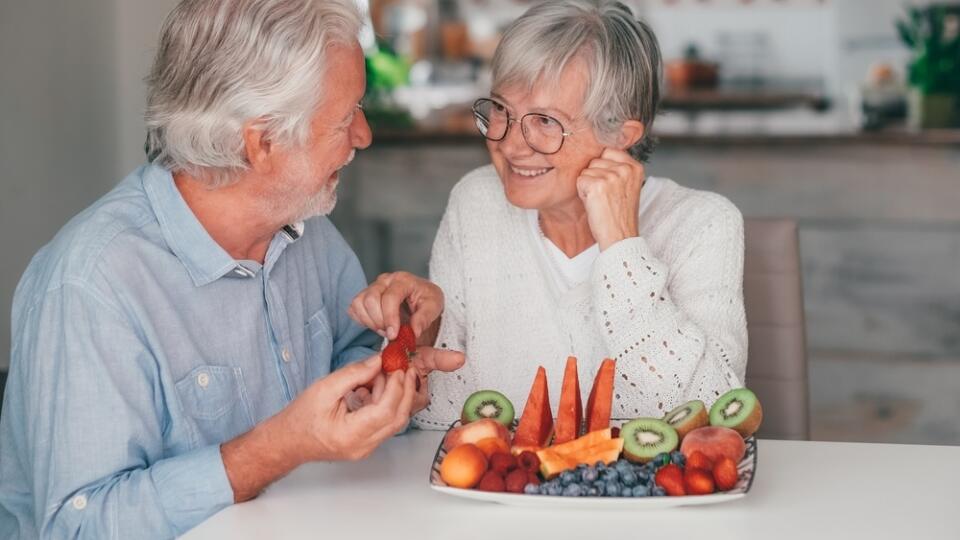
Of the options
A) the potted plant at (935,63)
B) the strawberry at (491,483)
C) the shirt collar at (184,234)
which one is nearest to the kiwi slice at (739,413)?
the strawberry at (491,483)

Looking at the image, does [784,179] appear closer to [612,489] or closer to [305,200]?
[305,200]

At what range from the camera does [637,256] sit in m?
1.89

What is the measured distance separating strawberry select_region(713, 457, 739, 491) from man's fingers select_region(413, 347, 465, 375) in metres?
0.45

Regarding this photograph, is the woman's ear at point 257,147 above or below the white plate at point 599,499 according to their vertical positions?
above

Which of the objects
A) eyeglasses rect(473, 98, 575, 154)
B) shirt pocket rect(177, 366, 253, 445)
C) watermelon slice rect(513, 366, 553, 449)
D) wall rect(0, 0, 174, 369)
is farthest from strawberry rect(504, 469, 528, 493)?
wall rect(0, 0, 174, 369)

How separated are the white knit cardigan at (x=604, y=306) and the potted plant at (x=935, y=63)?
2365 mm

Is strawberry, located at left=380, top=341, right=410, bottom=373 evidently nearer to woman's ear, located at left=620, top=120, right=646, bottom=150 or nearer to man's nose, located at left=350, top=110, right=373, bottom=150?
man's nose, located at left=350, top=110, right=373, bottom=150

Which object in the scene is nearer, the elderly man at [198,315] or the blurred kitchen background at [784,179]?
the elderly man at [198,315]

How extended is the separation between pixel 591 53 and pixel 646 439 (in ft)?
2.42

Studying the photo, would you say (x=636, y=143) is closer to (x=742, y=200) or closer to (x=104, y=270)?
(x=104, y=270)

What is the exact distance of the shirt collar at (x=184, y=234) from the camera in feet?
5.43

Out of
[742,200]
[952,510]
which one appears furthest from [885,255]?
[952,510]

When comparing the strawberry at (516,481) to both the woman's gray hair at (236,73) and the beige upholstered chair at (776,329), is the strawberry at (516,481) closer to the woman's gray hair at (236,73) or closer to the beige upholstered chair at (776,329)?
the woman's gray hair at (236,73)

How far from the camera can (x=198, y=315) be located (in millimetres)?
1675
